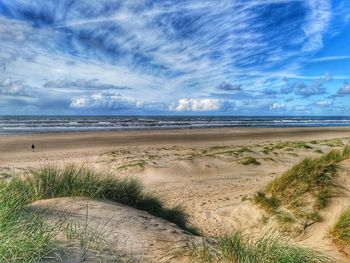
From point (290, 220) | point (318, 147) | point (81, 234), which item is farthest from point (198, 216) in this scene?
point (318, 147)

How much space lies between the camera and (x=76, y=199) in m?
5.17

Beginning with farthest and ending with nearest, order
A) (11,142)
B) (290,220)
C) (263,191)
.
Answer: (11,142), (263,191), (290,220)

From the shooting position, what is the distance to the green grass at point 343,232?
4465 mm

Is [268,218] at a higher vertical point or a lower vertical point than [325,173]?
lower

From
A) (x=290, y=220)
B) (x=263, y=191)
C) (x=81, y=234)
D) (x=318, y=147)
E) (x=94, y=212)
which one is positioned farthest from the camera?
(x=318, y=147)

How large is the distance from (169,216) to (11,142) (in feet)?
63.4

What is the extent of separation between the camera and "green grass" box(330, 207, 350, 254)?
4.46 m

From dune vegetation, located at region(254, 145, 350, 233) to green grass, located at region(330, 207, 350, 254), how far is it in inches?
31.6

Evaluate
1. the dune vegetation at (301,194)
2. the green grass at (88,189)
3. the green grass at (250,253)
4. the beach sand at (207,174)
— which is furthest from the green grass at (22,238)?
the dune vegetation at (301,194)

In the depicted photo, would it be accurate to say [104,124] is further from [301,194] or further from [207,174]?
[301,194]

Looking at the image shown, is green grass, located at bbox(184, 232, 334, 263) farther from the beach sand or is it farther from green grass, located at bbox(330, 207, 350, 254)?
the beach sand

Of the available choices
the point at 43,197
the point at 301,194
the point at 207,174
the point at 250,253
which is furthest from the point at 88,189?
the point at 207,174

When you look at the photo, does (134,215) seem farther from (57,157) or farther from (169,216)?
(57,157)

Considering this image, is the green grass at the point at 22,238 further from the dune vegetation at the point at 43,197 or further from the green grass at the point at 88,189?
the green grass at the point at 88,189
